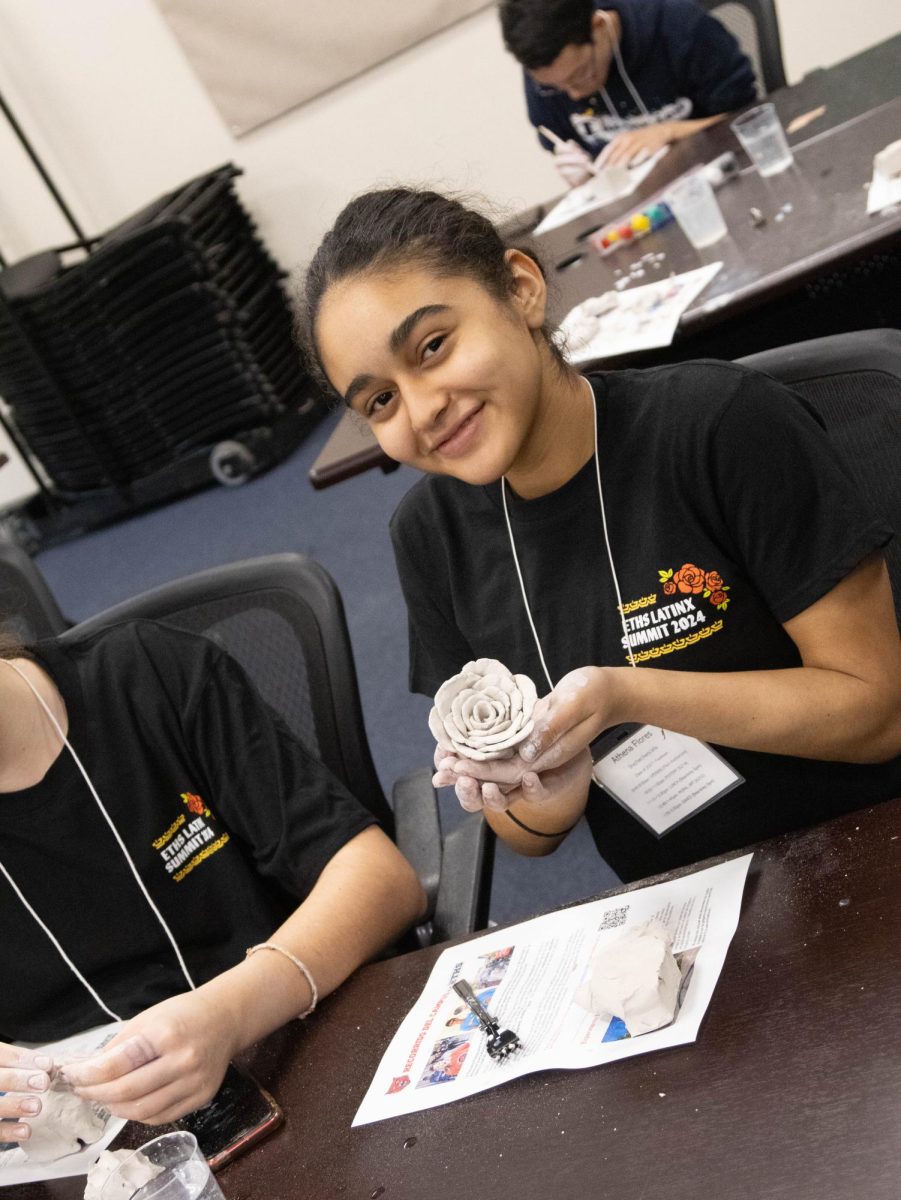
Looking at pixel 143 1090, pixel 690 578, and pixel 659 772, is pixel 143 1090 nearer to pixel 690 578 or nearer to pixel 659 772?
pixel 659 772

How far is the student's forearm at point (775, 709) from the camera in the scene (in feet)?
3.54

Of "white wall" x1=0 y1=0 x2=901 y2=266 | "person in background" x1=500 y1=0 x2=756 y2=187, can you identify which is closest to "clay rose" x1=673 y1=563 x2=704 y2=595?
"person in background" x1=500 y1=0 x2=756 y2=187

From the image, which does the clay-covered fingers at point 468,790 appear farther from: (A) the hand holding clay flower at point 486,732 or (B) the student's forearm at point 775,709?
(B) the student's forearm at point 775,709

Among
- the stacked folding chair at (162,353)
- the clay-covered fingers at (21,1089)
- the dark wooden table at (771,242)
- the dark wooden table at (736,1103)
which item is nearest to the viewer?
the dark wooden table at (736,1103)

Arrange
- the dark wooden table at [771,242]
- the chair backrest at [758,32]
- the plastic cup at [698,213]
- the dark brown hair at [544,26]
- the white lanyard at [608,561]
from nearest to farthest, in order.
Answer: the white lanyard at [608,561] → the dark wooden table at [771,242] → the plastic cup at [698,213] → the dark brown hair at [544,26] → the chair backrest at [758,32]

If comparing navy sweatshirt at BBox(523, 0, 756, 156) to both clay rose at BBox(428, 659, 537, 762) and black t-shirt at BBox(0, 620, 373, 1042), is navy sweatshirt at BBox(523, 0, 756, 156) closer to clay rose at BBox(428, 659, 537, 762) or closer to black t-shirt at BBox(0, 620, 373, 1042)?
black t-shirt at BBox(0, 620, 373, 1042)

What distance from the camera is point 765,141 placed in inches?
101

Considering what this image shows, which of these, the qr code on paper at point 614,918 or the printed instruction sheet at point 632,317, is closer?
the qr code on paper at point 614,918

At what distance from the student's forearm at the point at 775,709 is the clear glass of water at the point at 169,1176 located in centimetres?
52

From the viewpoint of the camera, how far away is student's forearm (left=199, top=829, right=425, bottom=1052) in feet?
3.79

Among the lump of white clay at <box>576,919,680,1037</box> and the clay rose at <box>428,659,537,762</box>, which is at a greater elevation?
the clay rose at <box>428,659,537,762</box>

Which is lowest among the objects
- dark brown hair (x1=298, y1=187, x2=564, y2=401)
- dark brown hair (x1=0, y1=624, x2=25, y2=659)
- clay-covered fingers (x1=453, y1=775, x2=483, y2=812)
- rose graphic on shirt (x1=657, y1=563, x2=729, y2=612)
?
rose graphic on shirt (x1=657, y1=563, x2=729, y2=612)

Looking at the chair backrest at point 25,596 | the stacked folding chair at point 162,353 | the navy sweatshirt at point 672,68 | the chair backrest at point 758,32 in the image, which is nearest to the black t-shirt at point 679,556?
the chair backrest at point 25,596

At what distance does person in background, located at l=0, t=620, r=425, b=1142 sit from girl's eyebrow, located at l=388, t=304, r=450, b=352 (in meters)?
0.49
